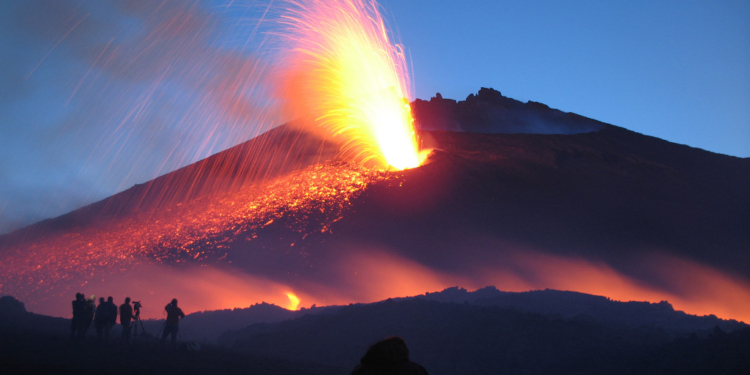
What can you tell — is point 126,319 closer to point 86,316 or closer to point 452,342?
point 86,316

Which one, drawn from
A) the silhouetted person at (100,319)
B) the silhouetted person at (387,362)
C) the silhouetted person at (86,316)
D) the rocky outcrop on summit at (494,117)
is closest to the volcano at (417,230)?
the rocky outcrop on summit at (494,117)

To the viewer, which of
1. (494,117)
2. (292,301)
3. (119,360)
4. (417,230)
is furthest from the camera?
(494,117)

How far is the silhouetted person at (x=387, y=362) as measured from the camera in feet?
10.7

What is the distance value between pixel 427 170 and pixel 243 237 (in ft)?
47.5

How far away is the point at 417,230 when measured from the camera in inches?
1282

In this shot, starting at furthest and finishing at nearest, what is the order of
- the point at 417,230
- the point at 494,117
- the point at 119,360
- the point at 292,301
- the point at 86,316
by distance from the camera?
the point at 494,117
the point at 417,230
the point at 292,301
the point at 86,316
the point at 119,360

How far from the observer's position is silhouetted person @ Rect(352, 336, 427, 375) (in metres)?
3.26

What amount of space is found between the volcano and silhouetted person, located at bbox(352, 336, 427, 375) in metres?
23.5

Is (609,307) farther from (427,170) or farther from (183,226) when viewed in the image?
(183,226)

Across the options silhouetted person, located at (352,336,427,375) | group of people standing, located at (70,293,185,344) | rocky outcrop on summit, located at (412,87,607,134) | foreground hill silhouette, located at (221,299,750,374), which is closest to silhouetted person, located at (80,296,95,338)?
group of people standing, located at (70,293,185,344)

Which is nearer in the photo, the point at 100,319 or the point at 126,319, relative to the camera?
the point at 100,319

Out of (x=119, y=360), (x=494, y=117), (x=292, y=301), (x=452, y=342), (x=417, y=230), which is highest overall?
(x=494, y=117)

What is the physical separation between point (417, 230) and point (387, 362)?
29408 mm

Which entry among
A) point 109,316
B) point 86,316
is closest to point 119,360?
point 109,316
